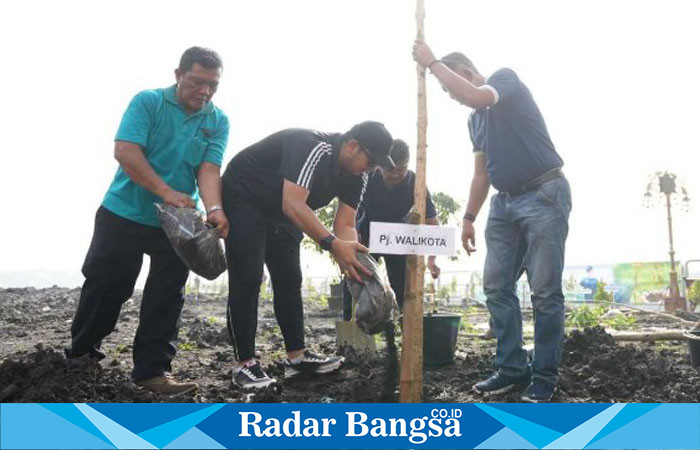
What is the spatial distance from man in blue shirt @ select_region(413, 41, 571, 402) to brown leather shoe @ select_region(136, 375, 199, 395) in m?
1.68

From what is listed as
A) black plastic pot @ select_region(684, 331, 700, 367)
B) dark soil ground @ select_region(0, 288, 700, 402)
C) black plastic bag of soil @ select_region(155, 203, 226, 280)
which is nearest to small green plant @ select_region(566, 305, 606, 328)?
dark soil ground @ select_region(0, 288, 700, 402)

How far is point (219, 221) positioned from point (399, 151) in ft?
5.56

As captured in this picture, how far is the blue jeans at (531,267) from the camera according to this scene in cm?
313

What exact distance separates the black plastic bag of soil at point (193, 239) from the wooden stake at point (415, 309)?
1054 millimetres

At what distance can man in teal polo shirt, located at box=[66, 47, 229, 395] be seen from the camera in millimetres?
3146

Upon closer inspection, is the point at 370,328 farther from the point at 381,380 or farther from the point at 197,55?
the point at 197,55

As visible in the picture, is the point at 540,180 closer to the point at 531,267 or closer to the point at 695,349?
the point at 531,267

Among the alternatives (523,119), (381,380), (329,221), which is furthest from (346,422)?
(329,221)

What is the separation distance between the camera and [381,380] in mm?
3523

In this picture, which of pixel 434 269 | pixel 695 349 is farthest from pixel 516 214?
pixel 695 349

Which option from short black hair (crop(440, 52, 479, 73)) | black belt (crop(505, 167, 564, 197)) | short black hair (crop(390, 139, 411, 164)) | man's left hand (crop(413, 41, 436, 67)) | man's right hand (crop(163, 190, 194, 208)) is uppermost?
short black hair (crop(440, 52, 479, 73))

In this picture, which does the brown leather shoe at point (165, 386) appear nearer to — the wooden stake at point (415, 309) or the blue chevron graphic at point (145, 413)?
the blue chevron graphic at point (145, 413)

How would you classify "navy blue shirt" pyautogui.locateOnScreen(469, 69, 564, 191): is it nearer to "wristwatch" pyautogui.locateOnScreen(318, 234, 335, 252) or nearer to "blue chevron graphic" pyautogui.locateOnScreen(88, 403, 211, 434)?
"wristwatch" pyautogui.locateOnScreen(318, 234, 335, 252)

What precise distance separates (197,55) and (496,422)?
244 cm
